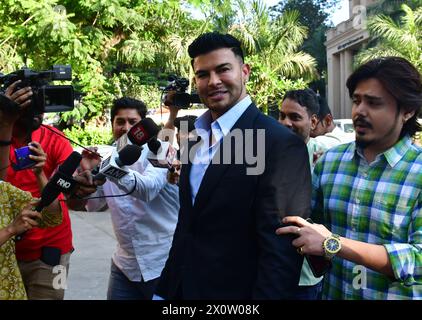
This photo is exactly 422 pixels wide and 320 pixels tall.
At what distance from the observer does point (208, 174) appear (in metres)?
1.84

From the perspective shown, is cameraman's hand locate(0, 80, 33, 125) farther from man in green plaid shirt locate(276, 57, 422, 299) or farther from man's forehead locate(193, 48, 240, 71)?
man in green plaid shirt locate(276, 57, 422, 299)

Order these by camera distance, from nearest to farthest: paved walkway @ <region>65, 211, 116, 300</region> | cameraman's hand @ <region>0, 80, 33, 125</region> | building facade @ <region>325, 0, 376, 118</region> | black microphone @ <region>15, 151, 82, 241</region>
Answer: black microphone @ <region>15, 151, 82, 241</region> → cameraman's hand @ <region>0, 80, 33, 125</region> → paved walkway @ <region>65, 211, 116, 300</region> → building facade @ <region>325, 0, 376, 118</region>

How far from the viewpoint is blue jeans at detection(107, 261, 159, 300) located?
9.53 ft

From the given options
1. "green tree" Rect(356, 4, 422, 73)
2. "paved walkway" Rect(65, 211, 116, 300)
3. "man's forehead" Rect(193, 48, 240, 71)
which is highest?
"green tree" Rect(356, 4, 422, 73)

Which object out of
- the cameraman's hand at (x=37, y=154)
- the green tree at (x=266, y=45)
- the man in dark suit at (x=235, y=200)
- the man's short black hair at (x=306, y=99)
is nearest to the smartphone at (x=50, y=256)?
the cameraman's hand at (x=37, y=154)

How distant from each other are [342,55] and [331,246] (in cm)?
2888

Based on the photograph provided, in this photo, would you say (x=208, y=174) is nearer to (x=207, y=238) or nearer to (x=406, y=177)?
(x=207, y=238)

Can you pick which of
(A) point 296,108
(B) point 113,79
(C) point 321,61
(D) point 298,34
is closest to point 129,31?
(B) point 113,79

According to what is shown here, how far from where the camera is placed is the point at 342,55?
29.1m

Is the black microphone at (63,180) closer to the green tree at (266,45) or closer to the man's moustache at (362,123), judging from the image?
the man's moustache at (362,123)

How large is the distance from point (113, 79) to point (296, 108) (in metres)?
9.82

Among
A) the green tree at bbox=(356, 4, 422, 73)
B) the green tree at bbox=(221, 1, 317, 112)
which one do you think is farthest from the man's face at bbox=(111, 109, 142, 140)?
the green tree at bbox=(356, 4, 422, 73)

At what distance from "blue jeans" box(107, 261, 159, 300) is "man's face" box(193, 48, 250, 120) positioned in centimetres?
130

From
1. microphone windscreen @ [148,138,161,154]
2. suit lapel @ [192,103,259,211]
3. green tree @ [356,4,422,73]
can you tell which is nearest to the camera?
suit lapel @ [192,103,259,211]
